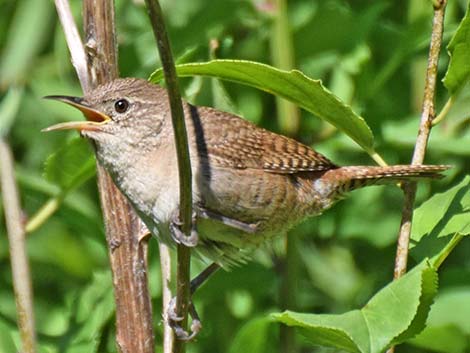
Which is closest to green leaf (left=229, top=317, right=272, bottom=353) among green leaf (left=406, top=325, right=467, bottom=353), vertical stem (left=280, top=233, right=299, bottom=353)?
vertical stem (left=280, top=233, right=299, bottom=353)

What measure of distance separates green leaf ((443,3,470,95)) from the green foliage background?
1.31 feet

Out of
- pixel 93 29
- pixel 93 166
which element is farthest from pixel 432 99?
pixel 93 166

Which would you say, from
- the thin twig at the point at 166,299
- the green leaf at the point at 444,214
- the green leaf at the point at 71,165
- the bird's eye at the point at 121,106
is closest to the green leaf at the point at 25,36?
the green leaf at the point at 71,165

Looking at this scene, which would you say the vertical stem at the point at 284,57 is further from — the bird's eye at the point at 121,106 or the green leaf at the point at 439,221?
the green leaf at the point at 439,221

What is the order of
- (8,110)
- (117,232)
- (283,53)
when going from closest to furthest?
1. (117,232)
2. (8,110)
3. (283,53)

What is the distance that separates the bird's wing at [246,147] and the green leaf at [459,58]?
2.63 ft

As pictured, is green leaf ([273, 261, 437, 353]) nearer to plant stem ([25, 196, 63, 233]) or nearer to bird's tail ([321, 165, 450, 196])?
bird's tail ([321, 165, 450, 196])

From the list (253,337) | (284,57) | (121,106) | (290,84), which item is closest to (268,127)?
(284,57)

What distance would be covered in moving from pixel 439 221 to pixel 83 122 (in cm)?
110

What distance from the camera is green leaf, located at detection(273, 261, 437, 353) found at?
2.96 meters

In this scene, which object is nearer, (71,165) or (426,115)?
(426,115)

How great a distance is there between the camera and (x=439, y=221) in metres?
3.47

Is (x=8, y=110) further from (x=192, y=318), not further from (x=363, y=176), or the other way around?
(x=363, y=176)

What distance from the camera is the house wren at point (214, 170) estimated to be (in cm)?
362
